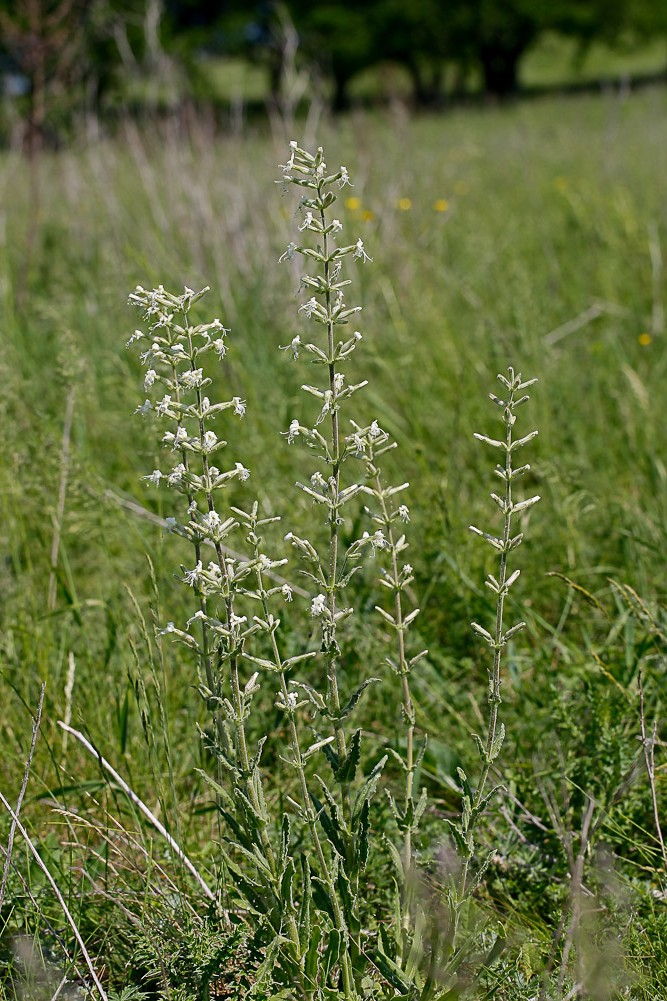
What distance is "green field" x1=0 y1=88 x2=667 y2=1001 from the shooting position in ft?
5.13

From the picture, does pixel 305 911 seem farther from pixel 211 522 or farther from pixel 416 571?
pixel 416 571

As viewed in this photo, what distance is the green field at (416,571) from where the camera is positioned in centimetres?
156

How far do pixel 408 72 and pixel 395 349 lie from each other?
32.4 m

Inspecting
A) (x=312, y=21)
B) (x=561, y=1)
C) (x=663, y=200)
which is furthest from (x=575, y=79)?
(x=663, y=200)

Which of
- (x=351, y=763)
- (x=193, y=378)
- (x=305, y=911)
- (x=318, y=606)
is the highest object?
(x=193, y=378)

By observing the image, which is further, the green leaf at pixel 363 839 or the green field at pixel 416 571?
the green field at pixel 416 571

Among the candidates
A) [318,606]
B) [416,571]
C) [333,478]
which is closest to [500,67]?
[416,571]

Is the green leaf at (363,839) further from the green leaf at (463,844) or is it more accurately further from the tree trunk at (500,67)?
the tree trunk at (500,67)

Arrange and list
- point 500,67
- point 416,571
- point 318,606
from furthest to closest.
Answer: point 500,67 < point 416,571 < point 318,606

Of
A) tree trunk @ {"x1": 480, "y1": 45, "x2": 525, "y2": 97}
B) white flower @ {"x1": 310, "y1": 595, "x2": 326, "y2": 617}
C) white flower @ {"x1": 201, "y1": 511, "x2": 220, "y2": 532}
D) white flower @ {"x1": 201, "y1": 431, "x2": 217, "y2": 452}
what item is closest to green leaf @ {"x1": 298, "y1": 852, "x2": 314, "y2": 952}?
white flower @ {"x1": 310, "y1": 595, "x2": 326, "y2": 617}

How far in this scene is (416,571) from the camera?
7.84ft

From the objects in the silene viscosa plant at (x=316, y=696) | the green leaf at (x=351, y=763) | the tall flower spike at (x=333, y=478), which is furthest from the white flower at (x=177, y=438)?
the green leaf at (x=351, y=763)

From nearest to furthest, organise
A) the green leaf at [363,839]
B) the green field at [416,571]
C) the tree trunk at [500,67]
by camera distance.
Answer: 1. the green leaf at [363,839]
2. the green field at [416,571]
3. the tree trunk at [500,67]

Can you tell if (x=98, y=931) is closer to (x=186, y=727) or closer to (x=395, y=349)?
(x=186, y=727)
